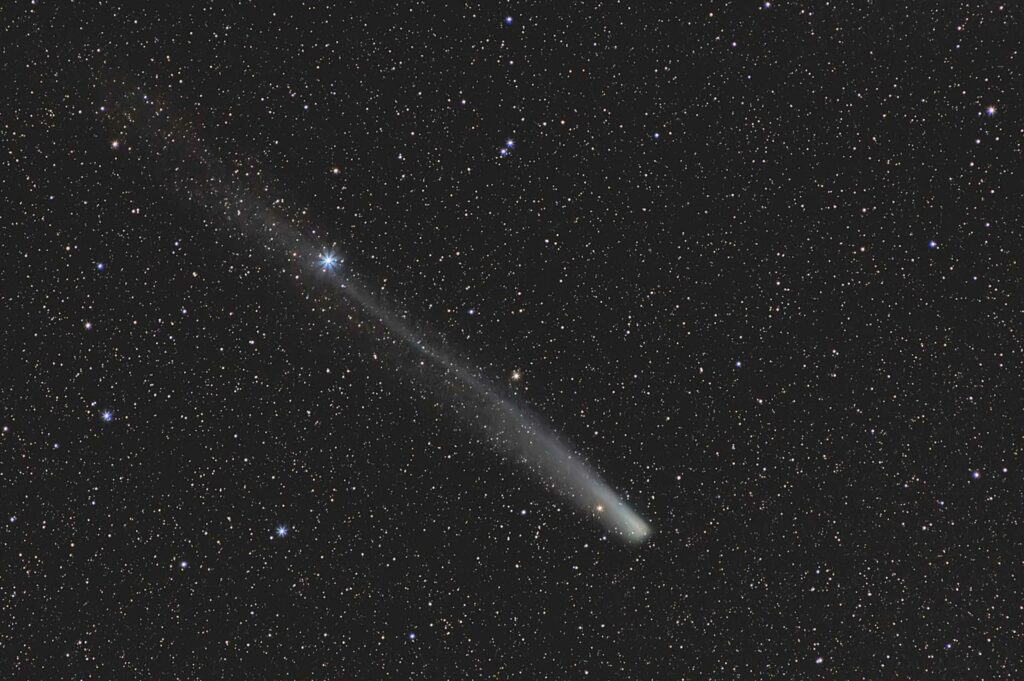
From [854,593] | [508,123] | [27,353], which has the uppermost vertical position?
[508,123]

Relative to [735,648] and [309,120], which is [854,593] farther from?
[309,120]

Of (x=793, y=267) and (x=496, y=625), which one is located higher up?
(x=793, y=267)

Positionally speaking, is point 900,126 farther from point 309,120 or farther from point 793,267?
point 309,120

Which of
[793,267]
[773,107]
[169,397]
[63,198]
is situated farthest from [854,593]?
[63,198]
